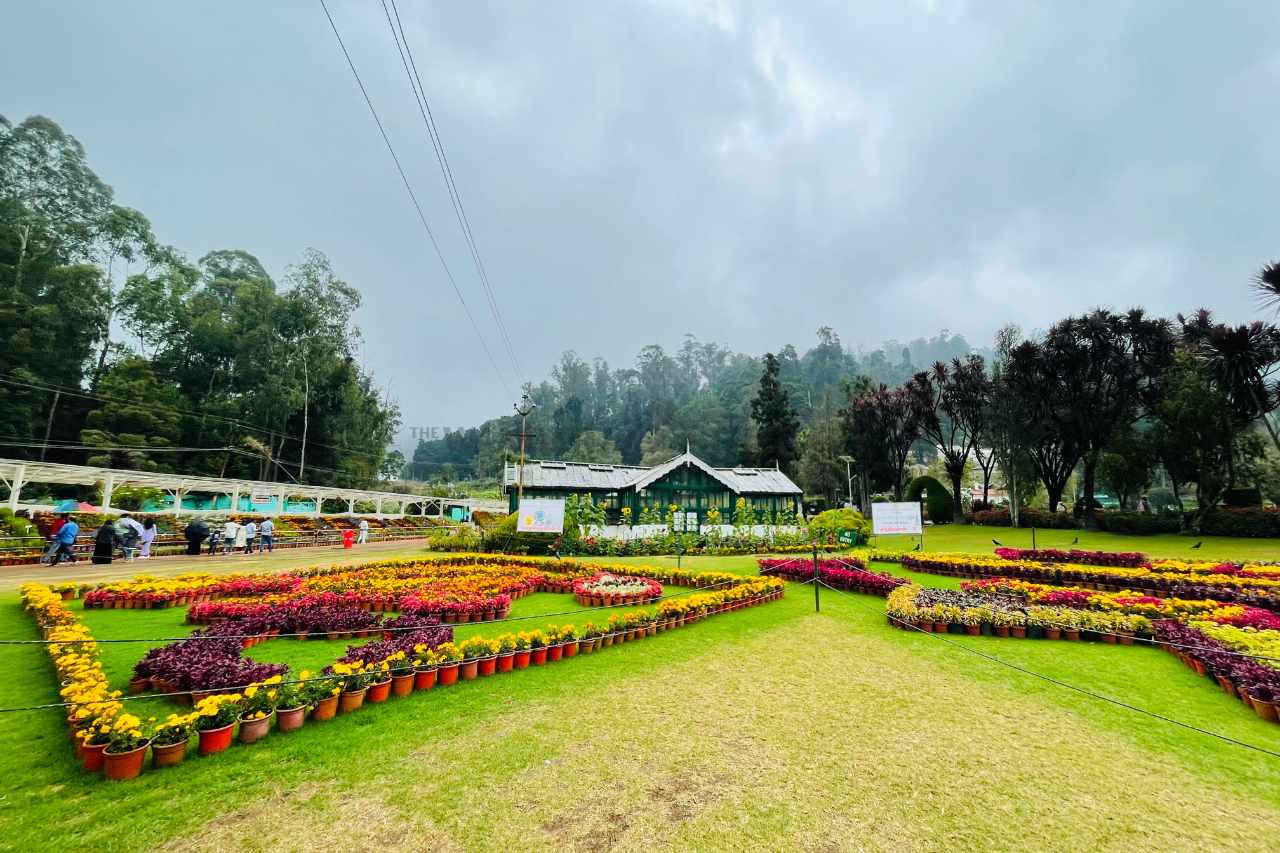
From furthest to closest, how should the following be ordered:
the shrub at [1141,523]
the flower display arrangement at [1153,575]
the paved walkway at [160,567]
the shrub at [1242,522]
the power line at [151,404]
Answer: the power line at [151,404]
the shrub at [1141,523]
the shrub at [1242,522]
the paved walkway at [160,567]
the flower display arrangement at [1153,575]

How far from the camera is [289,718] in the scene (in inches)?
186

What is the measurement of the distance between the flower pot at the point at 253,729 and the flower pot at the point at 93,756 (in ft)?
2.90

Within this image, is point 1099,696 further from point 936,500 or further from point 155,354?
point 155,354

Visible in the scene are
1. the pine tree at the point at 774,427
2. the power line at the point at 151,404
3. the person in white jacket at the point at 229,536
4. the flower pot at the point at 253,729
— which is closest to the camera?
the flower pot at the point at 253,729

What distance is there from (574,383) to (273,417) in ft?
236

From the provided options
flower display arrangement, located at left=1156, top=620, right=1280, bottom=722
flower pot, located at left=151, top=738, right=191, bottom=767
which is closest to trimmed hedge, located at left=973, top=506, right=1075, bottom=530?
flower display arrangement, located at left=1156, top=620, right=1280, bottom=722

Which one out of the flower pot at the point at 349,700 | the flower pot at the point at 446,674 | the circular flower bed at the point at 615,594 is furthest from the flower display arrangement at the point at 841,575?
the flower pot at the point at 349,700

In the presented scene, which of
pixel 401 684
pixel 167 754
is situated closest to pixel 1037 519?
pixel 401 684

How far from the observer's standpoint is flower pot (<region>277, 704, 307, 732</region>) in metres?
4.69

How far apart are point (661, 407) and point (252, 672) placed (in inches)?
3549

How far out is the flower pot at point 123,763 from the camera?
12.6ft

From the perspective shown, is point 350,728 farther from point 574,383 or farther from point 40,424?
point 574,383

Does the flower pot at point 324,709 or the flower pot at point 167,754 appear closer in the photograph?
the flower pot at point 167,754

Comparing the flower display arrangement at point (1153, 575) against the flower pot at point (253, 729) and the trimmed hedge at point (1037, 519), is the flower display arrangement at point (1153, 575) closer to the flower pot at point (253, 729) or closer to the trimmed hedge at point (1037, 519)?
the flower pot at point (253, 729)
